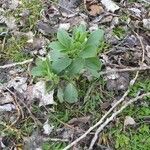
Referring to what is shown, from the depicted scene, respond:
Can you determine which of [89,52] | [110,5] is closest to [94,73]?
[89,52]

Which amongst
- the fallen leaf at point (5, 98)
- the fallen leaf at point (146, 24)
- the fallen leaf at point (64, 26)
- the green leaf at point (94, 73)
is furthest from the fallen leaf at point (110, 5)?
the fallen leaf at point (5, 98)

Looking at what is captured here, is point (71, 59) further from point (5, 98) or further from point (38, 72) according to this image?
point (5, 98)

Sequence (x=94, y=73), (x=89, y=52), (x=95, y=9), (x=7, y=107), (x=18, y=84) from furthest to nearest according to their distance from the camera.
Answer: (x=95, y=9) < (x=18, y=84) < (x=7, y=107) < (x=94, y=73) < (x=89, y=52)

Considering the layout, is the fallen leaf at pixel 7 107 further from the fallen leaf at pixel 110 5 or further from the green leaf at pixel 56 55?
the fallen leaf at pixel 110 5

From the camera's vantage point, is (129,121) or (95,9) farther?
(95,9)

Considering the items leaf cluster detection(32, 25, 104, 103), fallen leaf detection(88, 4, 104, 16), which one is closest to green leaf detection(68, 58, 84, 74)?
leaf cluster detection(32, 25, 104, 103)

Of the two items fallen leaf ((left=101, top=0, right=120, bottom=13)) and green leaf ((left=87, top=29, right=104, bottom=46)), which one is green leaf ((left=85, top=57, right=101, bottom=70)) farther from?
fallen leaf ((left=101, top=0, right=120, bottom=13))

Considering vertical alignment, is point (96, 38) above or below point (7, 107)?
above
